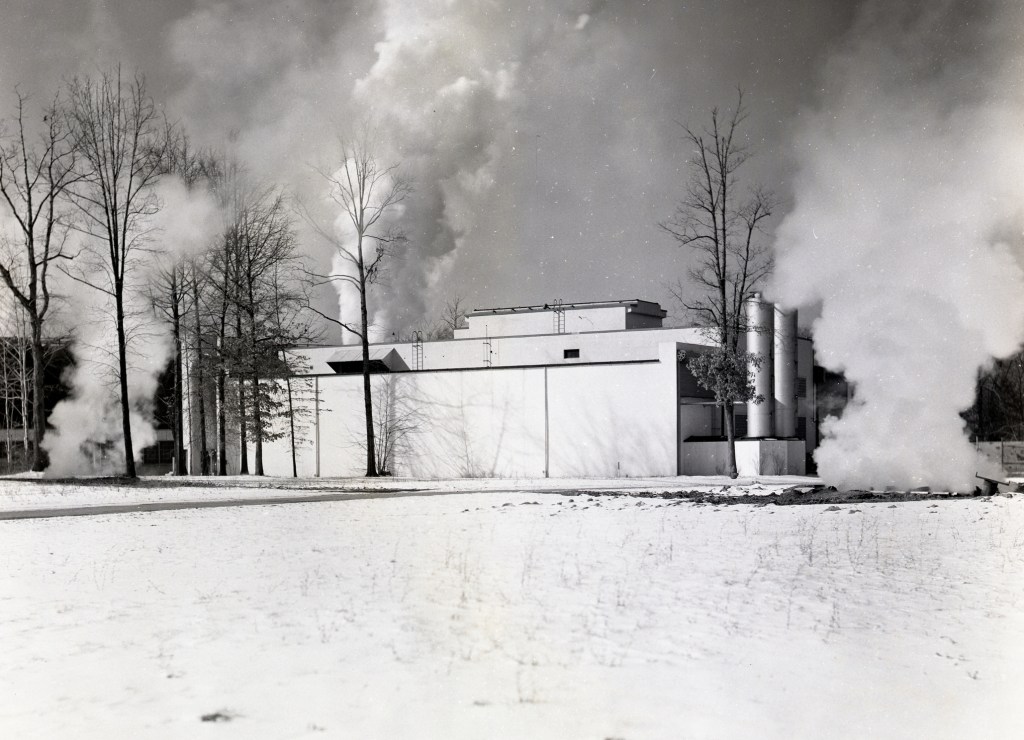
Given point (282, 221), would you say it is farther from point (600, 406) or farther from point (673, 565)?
point (673, 565)

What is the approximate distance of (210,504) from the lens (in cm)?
1902

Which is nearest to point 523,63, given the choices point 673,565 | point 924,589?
point 673,565

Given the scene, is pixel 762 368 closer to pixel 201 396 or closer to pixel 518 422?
pixel 518 422

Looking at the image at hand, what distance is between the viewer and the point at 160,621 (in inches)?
328

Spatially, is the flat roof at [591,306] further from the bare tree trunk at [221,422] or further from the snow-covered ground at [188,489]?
the snow-covered ground at [188,489]

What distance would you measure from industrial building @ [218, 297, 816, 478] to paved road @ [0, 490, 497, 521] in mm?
10928

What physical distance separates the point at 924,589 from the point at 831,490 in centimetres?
993

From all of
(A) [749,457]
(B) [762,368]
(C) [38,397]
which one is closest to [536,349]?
(B) [762,368]

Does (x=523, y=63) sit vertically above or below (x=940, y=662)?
above

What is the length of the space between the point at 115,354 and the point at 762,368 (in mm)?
21377

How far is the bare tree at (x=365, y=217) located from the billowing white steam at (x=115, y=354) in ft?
13.8

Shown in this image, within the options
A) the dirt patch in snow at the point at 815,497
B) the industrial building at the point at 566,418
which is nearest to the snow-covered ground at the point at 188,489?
the dirt patch in snow at the point at 815,497

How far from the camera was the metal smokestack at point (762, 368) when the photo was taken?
32812mm

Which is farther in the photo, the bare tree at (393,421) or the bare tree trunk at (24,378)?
the bare tree trunk at (24,378)
